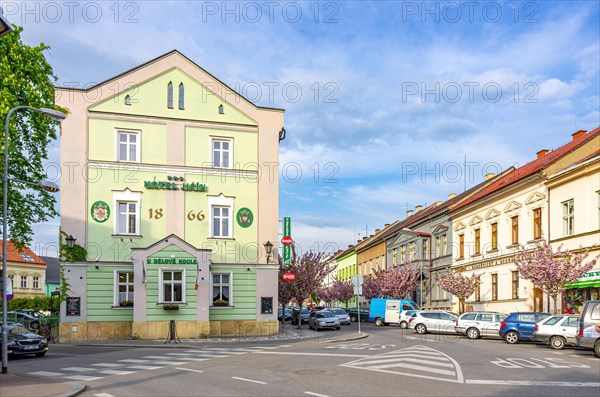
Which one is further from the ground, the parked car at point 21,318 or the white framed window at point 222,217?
the white framed window at point 222,217

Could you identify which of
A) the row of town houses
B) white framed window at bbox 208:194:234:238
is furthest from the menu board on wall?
the row of town houses

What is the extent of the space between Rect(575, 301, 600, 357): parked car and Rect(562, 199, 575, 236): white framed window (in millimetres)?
13184

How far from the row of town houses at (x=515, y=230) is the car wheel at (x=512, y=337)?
510 cm

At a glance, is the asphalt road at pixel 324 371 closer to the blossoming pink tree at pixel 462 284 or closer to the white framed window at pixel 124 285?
the white framed window at pixel 124 285

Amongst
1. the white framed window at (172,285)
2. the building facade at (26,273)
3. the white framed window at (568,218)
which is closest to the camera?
the white framed window at (172,285)

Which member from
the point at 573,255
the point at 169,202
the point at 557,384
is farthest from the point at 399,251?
the point at 557,384

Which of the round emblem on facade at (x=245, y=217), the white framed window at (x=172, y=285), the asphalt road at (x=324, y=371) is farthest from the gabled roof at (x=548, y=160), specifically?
the white framed window at (x=172, y=285)

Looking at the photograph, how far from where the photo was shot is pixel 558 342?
2477 centimetres

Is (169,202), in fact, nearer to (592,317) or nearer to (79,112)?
(79,112)

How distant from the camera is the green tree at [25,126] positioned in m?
25.9

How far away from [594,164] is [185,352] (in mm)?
22225

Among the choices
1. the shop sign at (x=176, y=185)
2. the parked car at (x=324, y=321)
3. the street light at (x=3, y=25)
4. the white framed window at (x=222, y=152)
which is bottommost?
the parked car at (x=324, y=321)

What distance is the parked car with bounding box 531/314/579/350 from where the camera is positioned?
80.3ft

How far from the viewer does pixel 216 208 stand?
3428 cm
